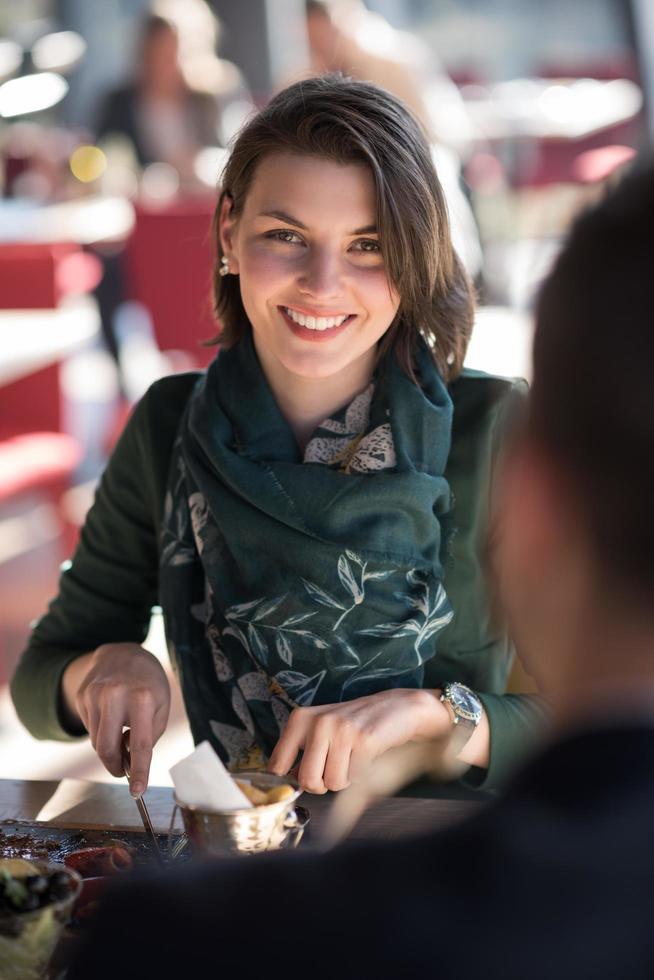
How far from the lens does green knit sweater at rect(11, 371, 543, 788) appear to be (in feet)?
4.70

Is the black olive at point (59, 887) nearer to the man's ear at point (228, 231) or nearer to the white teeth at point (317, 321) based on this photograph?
the white teeth at point (317, 321)

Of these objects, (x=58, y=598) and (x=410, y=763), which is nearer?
(x=410, y=763)

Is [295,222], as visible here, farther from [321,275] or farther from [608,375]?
[608,375]

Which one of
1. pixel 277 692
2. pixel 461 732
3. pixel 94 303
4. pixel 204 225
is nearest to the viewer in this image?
pixel 461 732

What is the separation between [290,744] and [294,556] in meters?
0.29

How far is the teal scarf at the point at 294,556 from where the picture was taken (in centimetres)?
136

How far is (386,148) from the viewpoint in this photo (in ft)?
4.44

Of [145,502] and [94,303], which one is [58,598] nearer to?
[145,502]

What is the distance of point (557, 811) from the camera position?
48 cm

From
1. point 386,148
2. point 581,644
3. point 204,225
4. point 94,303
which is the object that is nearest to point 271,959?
point 581,644

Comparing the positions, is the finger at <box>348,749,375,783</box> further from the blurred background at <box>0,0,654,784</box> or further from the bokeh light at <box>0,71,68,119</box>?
the bokeh light at <box>0,71,68,119</box>

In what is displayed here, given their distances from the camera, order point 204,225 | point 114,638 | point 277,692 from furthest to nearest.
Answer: point 204,225 < point 114,638 < point 277,692

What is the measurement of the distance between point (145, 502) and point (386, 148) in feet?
1.69

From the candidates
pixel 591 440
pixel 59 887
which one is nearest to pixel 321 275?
pixel 59 887
